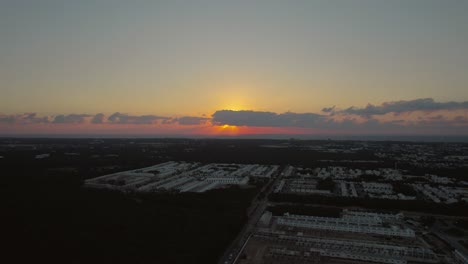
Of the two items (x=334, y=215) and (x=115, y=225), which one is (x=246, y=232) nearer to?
(x=334, y=215)

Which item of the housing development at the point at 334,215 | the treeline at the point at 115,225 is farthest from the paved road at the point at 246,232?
the treeline at the point at 115,225

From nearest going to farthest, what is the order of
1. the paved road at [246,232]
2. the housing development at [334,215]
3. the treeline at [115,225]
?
1. the treeline at [115,225]
2. the paved road at [246,232]
3. the housing development at [334,215]

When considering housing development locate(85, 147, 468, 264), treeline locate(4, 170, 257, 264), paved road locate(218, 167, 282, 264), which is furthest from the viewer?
housing development locate(85, 147, 468, 264)

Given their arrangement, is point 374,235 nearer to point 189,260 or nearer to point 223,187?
point 189,260

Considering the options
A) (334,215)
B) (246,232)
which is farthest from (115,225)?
(334,215)

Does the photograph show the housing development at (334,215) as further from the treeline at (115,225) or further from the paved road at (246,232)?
the treeline at (115,225)

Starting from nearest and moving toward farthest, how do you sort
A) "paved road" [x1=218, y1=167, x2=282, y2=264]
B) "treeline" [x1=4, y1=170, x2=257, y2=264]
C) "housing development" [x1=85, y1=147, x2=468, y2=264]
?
"treeline" [x1=4, y1=170, x2=257, y2=264] < "paved road" [x1=218, y1=167, x2=282, y2=264] < "housing development" [x1=85, y1=147, x2=468, y2=264]

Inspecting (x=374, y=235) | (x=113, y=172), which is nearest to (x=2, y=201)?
(x=113, y=172)

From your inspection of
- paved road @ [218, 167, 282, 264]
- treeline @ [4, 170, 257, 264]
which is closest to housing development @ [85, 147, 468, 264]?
paved road @ [218, 167, 282, 264]

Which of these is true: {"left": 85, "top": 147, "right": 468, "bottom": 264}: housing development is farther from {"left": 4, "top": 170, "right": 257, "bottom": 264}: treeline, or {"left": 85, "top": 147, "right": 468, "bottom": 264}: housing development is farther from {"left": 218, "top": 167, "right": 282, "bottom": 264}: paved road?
{"left": 4, "top": 170, "right": 257, "bottom": 264}: treeline
